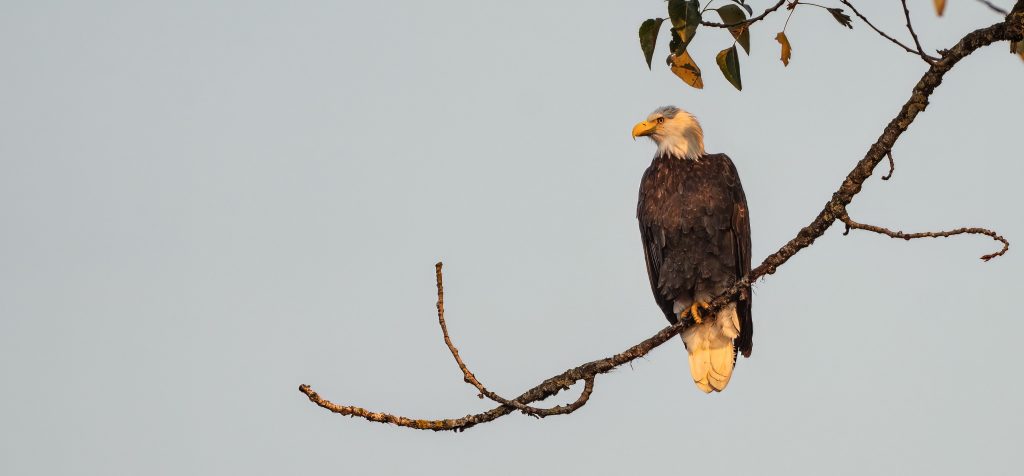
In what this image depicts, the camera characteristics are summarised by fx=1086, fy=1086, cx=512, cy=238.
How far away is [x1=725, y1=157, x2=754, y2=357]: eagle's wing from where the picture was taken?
21.9 feet

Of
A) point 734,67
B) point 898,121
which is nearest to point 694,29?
point 734,67

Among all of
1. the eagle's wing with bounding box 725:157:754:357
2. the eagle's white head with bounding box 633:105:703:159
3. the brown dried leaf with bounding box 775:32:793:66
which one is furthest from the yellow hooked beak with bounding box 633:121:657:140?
the brown dried leaf with bounding box 775:32:793:66

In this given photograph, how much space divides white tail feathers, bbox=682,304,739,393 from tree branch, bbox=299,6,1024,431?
8.06 ft

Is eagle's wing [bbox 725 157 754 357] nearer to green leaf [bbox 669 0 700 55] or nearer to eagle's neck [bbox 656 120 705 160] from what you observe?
eagle's neck [bbox 656 120 705 160]

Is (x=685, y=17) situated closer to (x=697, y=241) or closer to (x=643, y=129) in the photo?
(x=697, y=241)

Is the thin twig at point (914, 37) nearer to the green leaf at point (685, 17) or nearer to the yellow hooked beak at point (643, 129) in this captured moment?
the green leaf at point (685, 17)

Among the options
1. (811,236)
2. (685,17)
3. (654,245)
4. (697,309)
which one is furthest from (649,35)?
(654,245)

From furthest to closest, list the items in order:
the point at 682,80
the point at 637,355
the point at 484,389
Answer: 1. the point at 637,355
2. the point at 484,389
3. the point at 682,80

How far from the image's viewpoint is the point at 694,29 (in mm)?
3178

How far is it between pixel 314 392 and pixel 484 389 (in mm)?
617

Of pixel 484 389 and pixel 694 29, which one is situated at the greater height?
pixel 694 29

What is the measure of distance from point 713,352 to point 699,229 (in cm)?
100

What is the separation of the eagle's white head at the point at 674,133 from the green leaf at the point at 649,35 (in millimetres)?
3925

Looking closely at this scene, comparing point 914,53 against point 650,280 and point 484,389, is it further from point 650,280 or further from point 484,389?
point 650,280
